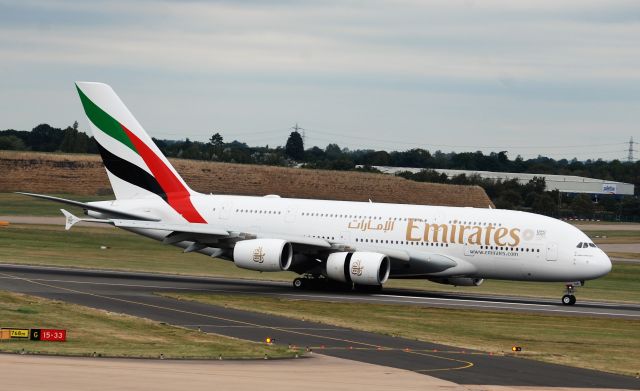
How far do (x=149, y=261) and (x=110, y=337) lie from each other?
35.0 m

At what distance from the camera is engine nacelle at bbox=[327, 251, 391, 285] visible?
169ft

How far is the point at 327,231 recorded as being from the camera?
5509cm

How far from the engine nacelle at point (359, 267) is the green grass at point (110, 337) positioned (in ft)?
46.6

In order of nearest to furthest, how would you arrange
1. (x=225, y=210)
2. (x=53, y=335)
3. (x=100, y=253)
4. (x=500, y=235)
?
(x=53, y=335)
(x=500, y=235)
(x=225, y=210)
(x=100, y=253)

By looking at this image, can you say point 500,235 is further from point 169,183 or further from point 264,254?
point 169,183

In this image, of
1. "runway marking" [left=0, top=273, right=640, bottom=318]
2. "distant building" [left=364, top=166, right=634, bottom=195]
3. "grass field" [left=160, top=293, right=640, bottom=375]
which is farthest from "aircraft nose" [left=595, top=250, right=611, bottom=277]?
"distant building" [left=364, top=166, right=634, bottom=195]

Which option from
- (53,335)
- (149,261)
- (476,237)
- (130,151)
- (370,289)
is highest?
(130,151)

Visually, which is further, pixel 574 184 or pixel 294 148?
pixel 294 148

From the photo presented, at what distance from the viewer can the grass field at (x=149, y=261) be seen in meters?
61.9

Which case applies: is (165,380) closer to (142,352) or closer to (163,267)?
(142,352)

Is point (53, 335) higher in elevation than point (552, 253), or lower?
lower

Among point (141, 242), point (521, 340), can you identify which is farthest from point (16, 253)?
point (521, 340)

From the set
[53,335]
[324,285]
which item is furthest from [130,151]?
[53,335]

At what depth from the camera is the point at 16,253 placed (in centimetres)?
6694
